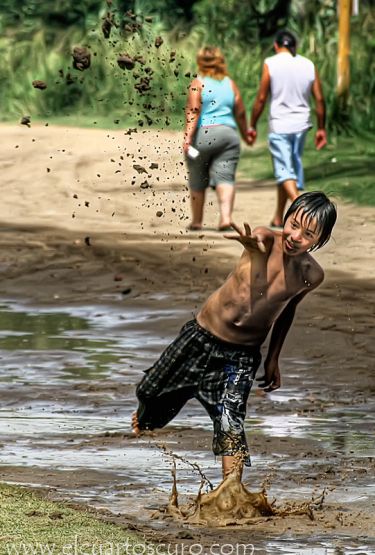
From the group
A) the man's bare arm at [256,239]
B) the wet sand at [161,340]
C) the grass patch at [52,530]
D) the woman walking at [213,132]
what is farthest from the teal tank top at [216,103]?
the grass patch at [52,530]

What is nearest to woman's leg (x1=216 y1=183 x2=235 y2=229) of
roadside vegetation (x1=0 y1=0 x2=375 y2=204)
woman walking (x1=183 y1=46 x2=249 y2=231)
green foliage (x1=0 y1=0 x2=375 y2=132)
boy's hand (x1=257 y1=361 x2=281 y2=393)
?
woman walking (x1=183 y1=46 x2=249 y2=231)

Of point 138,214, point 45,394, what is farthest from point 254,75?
point 45,394

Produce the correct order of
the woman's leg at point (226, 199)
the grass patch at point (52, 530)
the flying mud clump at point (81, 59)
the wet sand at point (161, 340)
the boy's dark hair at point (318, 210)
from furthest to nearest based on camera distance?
the woman's leg at point (226, 199)
the flying mud clump at point (81, 59)
the wet sand at point (161, 340)
the boy's dark hair at point (318, 210)
the grass patch at point (52, 530)

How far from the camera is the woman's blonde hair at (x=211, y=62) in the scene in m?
14.7

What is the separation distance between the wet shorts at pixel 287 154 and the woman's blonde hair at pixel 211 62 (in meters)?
0.86

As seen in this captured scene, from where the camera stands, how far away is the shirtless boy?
23.0ft

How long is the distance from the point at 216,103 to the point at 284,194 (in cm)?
116

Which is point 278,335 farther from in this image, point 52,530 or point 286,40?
point 286,40

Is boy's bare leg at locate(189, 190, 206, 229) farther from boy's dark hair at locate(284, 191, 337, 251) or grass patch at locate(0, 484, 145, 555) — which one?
grass patch at locate(0, 484, 145, 555)

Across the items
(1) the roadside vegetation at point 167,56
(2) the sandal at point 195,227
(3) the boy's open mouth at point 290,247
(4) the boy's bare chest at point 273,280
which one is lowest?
(1) the roadside vegetation at point 167,56

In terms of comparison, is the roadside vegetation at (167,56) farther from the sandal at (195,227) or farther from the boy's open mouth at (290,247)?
the boy's open mouth at (290,247)

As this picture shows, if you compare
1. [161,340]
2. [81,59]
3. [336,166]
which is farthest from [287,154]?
[81,59]

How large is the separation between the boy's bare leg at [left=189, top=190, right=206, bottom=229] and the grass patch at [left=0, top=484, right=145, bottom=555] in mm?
8299

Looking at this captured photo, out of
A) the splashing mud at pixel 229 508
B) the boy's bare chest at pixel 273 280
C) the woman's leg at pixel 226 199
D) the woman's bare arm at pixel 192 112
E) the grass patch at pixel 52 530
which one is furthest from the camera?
the woman's leg at pixel 226 199
